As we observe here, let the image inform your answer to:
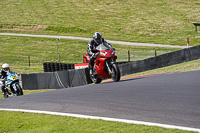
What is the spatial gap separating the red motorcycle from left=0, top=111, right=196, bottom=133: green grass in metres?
5.89

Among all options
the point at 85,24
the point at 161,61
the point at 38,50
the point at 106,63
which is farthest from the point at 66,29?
the point at 106,63

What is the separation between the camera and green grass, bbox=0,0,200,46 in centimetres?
4927

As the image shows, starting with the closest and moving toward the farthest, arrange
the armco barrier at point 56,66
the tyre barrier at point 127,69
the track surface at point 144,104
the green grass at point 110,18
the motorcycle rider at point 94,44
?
the track surface at point 144,104, the motorcycle rider at point 94,44, the tyre barrier at point 127,69, the armco barrier at point 56,66, the green grass at point 110,18

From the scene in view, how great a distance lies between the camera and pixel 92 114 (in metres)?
7.12

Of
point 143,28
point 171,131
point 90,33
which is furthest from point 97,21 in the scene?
point 171,131

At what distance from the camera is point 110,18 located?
58.1 m

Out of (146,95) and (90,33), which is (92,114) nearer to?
(146,95)

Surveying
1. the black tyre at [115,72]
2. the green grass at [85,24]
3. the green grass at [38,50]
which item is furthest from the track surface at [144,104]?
the green grass at [38,50]

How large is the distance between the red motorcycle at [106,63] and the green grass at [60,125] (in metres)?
5.89

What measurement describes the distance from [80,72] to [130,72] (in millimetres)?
3219

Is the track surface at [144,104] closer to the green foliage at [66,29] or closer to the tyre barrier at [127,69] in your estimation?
the tyre barrier at [127,69]

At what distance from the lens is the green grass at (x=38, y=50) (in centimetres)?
3747

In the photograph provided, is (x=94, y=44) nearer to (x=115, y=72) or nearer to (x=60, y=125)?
(x=115, y=72)

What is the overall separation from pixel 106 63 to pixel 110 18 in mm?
45496
